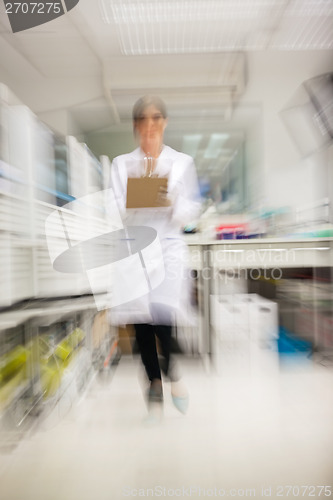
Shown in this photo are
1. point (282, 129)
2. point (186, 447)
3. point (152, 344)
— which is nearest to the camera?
point (186, 447)

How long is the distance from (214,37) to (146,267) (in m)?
1.05

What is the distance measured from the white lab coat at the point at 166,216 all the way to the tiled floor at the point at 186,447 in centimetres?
41

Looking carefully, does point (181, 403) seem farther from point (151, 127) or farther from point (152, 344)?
point (151, 127)

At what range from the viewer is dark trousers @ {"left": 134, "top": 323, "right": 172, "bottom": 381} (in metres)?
1.43

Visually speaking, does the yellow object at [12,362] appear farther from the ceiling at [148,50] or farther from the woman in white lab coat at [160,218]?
the ceiling at [148,50]

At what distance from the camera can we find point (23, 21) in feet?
4.14

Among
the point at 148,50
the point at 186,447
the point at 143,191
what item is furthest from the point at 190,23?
the point at 186,447

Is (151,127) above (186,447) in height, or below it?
above

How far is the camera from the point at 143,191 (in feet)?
4.34

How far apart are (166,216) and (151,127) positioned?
0.39 m

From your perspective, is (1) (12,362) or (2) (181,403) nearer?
(1) (12,362)

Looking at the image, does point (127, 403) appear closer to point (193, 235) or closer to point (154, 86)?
point (193, 235)

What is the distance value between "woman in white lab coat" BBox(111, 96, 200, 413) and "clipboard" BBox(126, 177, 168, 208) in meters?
0.04

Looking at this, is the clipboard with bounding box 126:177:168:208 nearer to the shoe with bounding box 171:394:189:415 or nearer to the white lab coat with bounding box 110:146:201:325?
the white lab coat with bounding box 110:146:201:325
